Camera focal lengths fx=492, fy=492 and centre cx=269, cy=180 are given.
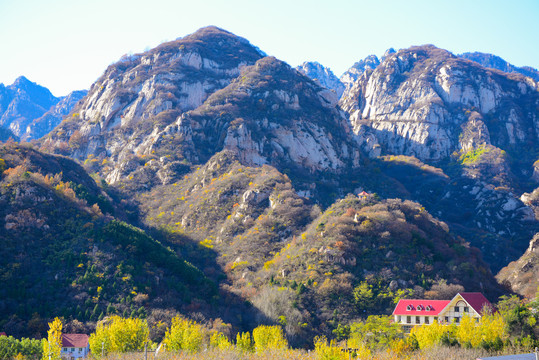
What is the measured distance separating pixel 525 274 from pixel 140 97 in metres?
122

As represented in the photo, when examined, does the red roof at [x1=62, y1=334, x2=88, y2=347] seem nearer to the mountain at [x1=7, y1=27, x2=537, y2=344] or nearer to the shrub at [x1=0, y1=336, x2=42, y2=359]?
the mountain at [x1=7, y1=27, x2=537, y2=344]

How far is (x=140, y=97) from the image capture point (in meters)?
161

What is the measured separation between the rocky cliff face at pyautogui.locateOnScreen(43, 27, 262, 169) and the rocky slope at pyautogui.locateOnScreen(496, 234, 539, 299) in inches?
3818

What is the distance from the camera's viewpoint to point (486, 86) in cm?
19450

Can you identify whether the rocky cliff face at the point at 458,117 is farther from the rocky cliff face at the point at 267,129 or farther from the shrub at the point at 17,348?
the shrub at the point at 17,348

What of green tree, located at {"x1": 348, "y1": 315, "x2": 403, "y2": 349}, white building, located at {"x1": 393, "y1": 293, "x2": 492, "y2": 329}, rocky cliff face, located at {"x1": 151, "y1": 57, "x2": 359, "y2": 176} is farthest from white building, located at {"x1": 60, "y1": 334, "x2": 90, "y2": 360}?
rocky cliff face, located at {"x1": 151, "y1": 57, "x2": 359, "y2": 176}

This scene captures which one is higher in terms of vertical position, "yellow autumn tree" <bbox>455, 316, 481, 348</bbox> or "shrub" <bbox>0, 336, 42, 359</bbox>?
"yellow autumn tree" <bbox>455, 316, 481, 348</bbox>

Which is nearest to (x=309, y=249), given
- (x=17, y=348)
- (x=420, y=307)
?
(x=420, y=307)

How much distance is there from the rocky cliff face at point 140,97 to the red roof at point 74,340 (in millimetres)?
81744

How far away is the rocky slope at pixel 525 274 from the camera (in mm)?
87000

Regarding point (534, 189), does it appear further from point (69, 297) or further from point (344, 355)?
point (69, 297)

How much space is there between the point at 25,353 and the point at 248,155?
90.7 meters

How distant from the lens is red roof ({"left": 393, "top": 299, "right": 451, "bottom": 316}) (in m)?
66.6

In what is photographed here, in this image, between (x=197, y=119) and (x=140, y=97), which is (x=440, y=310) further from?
(x=140, y=97)
